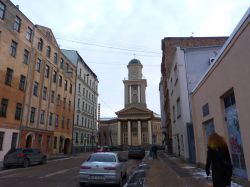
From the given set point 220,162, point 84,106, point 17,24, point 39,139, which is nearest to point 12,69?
point 17,24

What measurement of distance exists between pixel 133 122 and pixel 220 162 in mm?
83482

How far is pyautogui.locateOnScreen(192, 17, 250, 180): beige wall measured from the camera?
860 centimetres

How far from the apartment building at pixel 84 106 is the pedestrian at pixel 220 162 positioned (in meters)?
40.4

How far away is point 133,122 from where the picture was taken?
8856 centimetres

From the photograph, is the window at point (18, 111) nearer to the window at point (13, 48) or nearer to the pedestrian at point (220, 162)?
the window at point (13, 48)

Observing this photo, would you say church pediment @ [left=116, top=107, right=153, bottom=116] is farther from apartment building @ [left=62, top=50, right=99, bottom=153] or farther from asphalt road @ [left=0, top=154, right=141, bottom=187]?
asphalt road @ [left=0, top=154, right=141, bottom=187]

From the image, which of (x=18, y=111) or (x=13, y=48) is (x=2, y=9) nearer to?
(x=13, y=48)

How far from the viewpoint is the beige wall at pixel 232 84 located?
8.60 meters

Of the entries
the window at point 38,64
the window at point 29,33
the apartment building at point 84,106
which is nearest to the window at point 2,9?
the window at point 29,33

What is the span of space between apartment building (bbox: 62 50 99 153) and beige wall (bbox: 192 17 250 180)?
115 feet

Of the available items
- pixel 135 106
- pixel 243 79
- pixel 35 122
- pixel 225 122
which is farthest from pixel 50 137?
pixel 135 106

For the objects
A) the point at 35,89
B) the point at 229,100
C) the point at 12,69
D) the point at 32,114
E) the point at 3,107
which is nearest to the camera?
the point at 229,100

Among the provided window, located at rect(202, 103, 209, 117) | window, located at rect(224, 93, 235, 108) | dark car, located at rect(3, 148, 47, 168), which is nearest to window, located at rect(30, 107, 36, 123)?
dark car, located at rect(3, 148, 47, 168)

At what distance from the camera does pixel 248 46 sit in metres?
8.25
